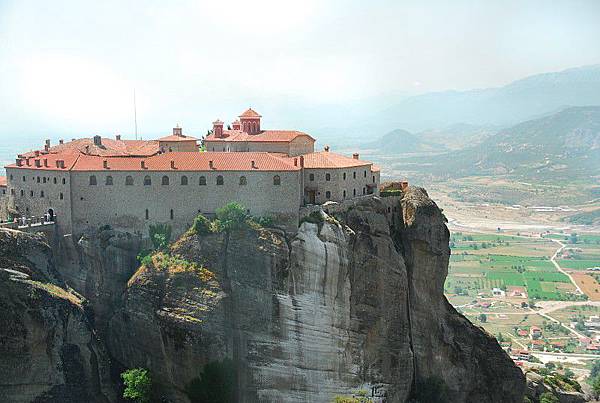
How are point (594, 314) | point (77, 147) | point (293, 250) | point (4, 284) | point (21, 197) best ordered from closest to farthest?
point (4, 284), point (293, 250), point (21, 197), point (77, 147), point (594, 314)

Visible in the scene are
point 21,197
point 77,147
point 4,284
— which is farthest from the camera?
point 77,147

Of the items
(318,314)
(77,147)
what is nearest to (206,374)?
(318,314)

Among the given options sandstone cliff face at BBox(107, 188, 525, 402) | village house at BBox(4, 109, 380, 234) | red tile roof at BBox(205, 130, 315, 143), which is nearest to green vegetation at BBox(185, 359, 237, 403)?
sandstone cliff face at BBox(107, 188, 525, 402)

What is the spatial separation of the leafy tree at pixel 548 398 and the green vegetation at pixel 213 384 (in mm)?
35847

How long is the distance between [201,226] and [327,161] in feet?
42.0

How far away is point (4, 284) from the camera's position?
2173 inches

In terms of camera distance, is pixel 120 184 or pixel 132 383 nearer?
pixel 132 383

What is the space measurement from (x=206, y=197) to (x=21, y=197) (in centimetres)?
1592

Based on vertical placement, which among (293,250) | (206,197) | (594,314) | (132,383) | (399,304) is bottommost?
(594,314)

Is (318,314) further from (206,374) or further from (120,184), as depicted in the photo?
(120,184)

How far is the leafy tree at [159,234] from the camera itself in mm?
62156

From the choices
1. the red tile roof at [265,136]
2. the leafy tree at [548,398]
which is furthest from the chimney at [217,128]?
the leafy tree at [548,398]

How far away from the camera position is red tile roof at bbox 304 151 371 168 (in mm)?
66125

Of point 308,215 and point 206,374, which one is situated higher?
point 308,215
